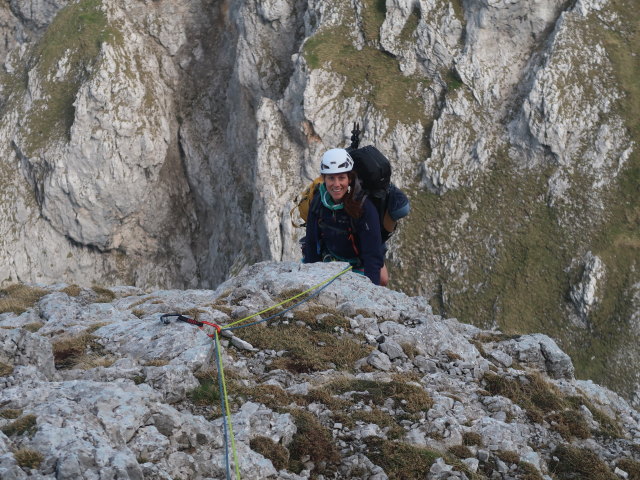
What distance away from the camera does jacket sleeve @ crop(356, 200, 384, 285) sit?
1314 cm

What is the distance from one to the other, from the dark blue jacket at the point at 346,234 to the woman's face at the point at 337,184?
0.71 metres

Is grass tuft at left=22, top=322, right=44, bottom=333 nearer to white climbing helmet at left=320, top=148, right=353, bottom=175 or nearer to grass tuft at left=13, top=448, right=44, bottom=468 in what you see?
grass tuft at left=13, top=448, right=44, bottom=468

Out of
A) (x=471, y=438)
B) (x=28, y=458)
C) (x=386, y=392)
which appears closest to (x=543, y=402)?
(x=471, y=438)

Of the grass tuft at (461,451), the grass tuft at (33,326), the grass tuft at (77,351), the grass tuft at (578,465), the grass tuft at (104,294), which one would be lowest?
the grass tuft at (578,465)

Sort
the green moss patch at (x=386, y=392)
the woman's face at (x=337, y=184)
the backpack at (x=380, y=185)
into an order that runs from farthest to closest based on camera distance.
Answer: the backpack at (x=380, y=185), the woman's face at (x=337, y=184), the green moss patch at (x=386, y=392)

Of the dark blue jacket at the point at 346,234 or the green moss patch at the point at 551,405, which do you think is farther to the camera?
the dark blue jacket at the point at 346,234

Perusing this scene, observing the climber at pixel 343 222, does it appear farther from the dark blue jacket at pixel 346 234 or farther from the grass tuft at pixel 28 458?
the grass tuft at pixel 28 458

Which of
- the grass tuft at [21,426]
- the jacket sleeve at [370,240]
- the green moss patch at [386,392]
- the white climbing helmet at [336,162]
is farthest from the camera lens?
the jacket sleeve at [370,240]

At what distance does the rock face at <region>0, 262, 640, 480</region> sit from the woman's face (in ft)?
11.5

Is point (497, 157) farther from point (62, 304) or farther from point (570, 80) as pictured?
point (62, 304)

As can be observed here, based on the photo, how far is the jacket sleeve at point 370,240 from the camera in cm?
1314

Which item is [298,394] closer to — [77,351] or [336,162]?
[336,162]

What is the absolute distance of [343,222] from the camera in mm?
A: 13898

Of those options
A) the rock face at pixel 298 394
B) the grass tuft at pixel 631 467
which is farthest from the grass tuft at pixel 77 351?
the grass tuft at pixel 631 467
